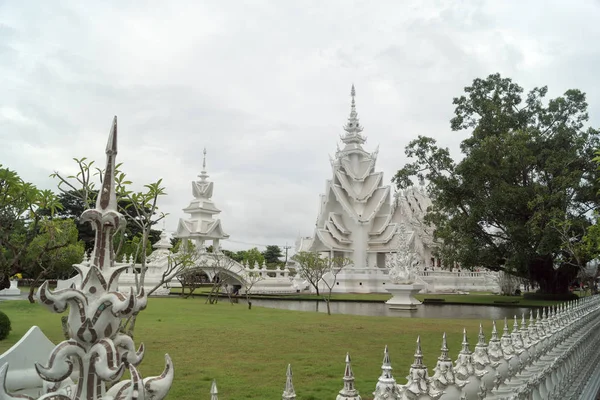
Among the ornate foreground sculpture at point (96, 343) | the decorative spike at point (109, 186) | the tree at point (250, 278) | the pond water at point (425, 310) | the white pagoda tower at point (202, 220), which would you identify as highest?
the white pagoda tower at point (202, 220)

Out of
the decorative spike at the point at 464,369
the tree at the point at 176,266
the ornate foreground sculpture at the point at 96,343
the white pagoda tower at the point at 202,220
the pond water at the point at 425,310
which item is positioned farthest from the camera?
the white pagoda tower at the point at 202,220

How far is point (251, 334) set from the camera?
581 inches

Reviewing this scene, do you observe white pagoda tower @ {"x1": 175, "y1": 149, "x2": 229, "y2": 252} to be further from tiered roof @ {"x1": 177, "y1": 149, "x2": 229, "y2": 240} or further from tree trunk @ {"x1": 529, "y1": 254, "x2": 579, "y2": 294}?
tree trunk @ {"x1": 529, "y1": 254, "x2": 579, "y2": 294}

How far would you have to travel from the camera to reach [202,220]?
169 ft

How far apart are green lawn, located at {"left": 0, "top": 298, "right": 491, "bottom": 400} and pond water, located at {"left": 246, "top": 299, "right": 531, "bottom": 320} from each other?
3.45m

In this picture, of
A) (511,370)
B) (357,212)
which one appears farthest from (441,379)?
(357,212)

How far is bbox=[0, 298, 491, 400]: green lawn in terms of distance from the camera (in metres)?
8.11

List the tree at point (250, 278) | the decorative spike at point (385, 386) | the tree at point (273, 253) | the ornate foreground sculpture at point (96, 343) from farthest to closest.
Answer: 1. the tree at point (273, 253)
2. the tree at point (250, 278)
3. the decorative spike at point (385, 386)
4. the ornate foreground sculpture at point (96, 343)

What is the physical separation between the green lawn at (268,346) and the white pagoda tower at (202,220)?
2934 centimetres

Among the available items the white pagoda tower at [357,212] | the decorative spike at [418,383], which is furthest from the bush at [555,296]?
the decorative spike at [418,383]

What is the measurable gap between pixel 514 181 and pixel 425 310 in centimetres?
1043

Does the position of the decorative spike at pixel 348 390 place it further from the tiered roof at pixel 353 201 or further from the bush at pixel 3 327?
the tiered roof at pixel 353 201

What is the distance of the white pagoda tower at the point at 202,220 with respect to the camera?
50500mm

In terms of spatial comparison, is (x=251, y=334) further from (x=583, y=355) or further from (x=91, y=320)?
(x=91, y=320)
